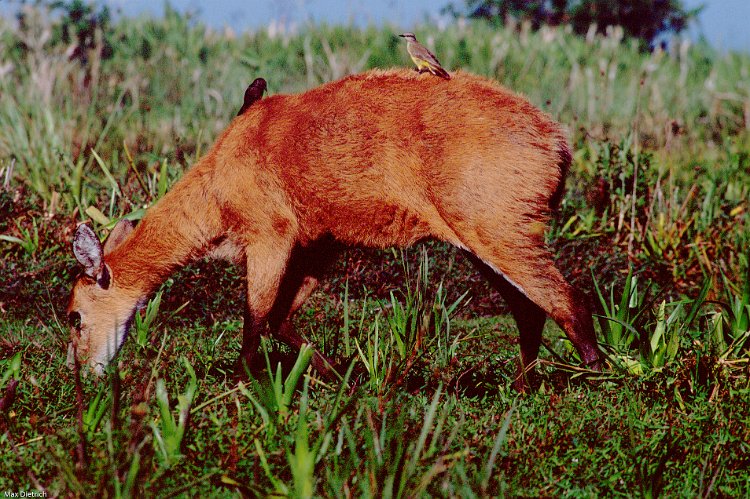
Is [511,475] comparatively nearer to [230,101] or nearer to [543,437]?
[543,437]

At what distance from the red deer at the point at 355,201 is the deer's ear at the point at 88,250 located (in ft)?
0.03

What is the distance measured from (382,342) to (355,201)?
0.91 metres

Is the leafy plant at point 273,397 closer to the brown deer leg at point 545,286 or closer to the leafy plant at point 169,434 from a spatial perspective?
the leafy plant at point 169,434

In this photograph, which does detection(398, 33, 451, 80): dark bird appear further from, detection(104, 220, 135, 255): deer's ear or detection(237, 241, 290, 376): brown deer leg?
detection(104, 220, 135, 255): deer's ear

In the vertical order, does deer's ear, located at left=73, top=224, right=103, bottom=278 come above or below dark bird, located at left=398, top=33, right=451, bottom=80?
below

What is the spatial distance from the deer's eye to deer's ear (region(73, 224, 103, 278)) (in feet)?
1.03

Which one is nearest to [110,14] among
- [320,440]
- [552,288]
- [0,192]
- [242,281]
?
[0,192]

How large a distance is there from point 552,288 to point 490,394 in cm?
71

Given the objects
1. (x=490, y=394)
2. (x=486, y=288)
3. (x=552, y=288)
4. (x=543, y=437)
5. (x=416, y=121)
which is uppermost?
(x=416, y=121)

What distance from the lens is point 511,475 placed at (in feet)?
11.6

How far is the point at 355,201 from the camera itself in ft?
16.5

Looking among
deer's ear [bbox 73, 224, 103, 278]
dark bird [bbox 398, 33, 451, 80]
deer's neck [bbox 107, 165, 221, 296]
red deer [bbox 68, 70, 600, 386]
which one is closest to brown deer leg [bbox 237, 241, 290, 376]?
red deer [bbox 68, 70, 600, 386]

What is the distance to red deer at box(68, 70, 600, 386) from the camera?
15.2 feet

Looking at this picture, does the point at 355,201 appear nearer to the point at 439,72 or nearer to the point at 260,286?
the point at 260,286
